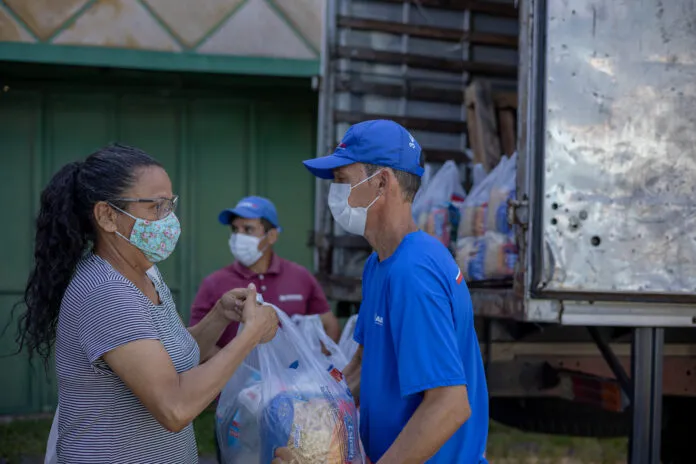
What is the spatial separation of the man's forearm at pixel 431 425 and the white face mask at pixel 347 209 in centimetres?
51

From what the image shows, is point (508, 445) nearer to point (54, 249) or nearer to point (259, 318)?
point (259, 318)

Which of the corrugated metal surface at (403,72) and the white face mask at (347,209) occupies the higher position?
the corrugated metal surface at (403,72)

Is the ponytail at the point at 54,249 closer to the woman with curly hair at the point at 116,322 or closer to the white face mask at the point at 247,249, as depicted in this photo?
the woman with curly hair at the point at 116,322

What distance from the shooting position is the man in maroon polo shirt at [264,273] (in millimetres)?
4125

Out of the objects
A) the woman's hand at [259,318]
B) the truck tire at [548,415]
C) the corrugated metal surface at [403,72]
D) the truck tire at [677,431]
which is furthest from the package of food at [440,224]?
the woman's hand at [259,318]

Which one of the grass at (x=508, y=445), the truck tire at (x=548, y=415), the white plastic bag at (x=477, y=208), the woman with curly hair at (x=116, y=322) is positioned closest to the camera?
the woman with curly hair at (x=116, y=322)

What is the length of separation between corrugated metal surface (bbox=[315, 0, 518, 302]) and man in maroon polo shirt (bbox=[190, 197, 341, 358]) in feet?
1.46

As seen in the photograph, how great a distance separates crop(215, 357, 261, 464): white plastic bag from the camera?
2.54 m

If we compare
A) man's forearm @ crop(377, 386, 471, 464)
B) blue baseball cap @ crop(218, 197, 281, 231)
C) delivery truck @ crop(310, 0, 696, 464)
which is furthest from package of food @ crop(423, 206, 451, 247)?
man's forearm @ crop(377, 386, 471, 464)

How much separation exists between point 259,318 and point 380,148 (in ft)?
1.91

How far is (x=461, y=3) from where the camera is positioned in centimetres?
520

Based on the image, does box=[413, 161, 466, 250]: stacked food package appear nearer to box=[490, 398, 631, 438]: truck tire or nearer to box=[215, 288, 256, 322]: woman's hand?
box=[490, 398, 631, 438]: truck tire

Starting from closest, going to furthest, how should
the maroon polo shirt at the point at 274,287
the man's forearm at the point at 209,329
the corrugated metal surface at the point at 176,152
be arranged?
the man's forearm at the point at 209,329 < the maroon polo shirt at the point at 274,287 < the corrugated metal surface at the point at 176,152

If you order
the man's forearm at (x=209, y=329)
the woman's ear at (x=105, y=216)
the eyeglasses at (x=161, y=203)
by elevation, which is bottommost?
the man's forearm at (x=209, y=329)
